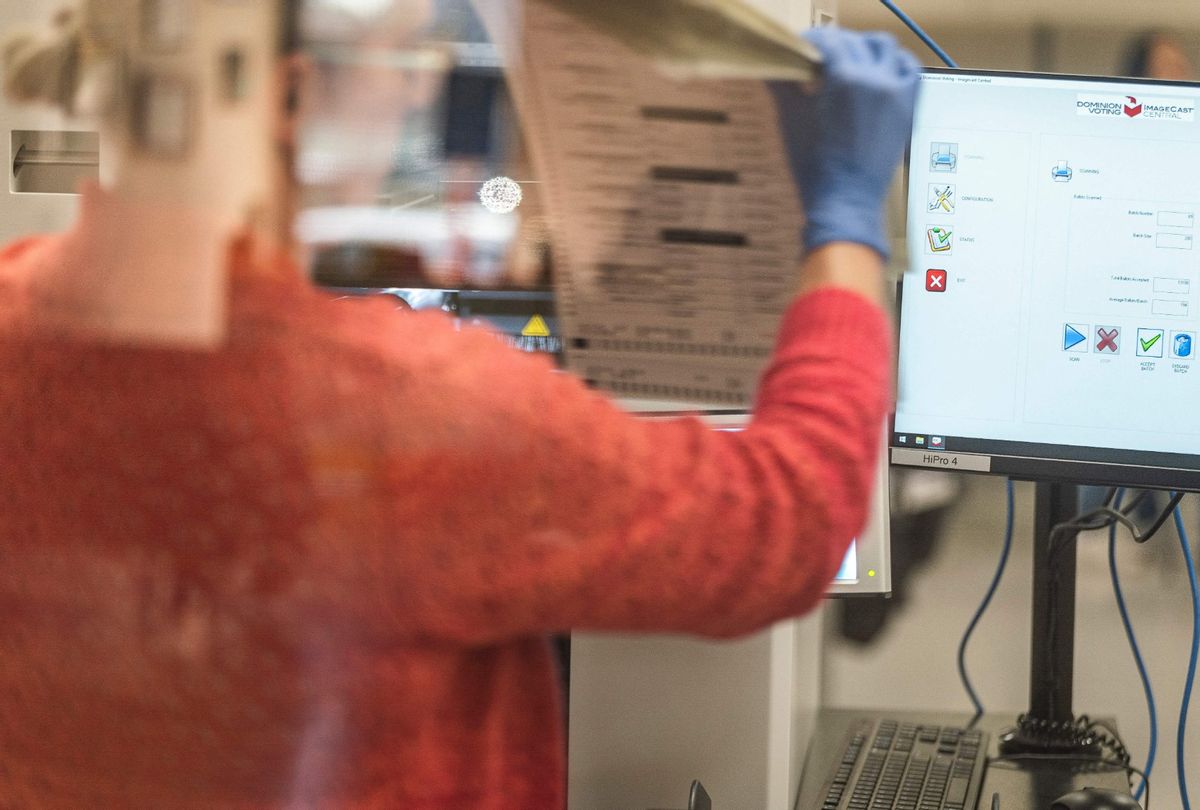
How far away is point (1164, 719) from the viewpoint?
4.36 feet

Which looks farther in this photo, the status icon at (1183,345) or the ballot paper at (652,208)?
the status icon at (1183,345)

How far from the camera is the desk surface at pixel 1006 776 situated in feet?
3.11

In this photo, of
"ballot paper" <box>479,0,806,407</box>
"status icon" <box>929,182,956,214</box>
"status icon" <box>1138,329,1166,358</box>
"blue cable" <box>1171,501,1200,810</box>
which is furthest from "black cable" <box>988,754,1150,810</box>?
"ballot paper" <box>479,0,806,407</box>

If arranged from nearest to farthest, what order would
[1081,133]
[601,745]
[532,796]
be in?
[532,796] → [601,745] → [1081,133]

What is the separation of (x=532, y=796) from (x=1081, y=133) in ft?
2.44

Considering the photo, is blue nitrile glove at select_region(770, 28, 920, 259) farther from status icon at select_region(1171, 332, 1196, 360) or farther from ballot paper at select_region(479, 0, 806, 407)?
status icon at select_region(1171, 332, 1196, 360)

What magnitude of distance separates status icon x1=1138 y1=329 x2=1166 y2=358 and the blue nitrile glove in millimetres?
511

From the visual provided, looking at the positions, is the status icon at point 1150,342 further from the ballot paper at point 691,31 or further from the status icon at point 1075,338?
the ballot paper at point 691,31

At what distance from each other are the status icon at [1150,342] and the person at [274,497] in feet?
1.92

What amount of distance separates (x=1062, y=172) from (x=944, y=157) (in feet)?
0.32

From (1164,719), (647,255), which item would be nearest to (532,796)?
(647,255)

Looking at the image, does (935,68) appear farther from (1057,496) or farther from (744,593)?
(744,593)

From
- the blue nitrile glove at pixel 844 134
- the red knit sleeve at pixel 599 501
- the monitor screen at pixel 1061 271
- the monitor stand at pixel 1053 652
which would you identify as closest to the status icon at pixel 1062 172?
the monitor screen at pixel 1061 271

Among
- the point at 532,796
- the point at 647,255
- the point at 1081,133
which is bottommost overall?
the point at 532,796
